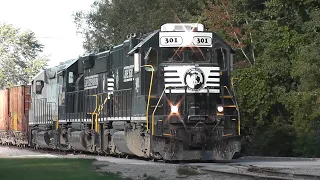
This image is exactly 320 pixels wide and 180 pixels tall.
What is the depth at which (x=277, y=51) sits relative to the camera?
31.5m

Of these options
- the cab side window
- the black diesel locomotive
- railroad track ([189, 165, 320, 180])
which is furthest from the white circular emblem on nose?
railroad track ([189, 165, 320, 180])

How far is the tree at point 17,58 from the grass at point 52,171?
82623 millimetres

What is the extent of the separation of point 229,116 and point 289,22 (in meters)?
16.1

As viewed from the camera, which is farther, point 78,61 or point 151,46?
point 78,61

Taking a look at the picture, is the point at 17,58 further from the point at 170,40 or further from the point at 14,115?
the point at 170,40

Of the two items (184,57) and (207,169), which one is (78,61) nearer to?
(184,57)

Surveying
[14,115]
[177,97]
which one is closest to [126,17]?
[14,115]

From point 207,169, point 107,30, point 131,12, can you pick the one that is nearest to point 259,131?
point 207,169

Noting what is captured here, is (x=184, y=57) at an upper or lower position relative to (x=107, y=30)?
lower

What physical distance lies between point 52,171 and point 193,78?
524cm

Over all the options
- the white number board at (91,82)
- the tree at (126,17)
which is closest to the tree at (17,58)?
the tree at (126,17)

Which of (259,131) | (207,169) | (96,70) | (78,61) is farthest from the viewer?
(259,131)

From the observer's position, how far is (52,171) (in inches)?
582

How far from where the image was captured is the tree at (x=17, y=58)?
9969 cm
